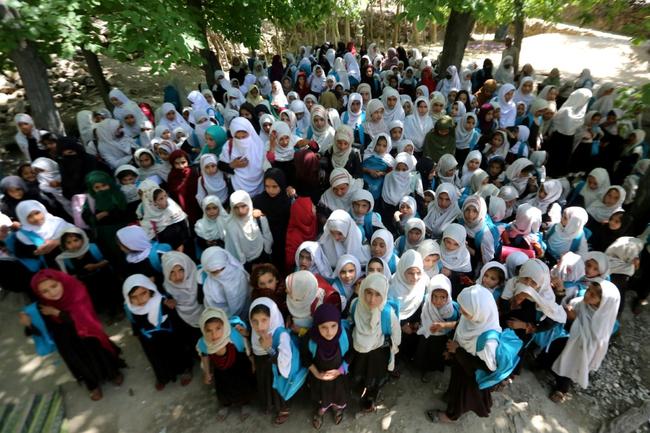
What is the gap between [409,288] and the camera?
3.14m

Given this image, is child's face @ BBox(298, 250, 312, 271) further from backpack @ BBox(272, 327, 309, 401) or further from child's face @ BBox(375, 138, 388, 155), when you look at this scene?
child's face @ BBox(375, 138, 388, 155)

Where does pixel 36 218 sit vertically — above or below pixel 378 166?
above

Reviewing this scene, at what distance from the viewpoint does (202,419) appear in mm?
3264

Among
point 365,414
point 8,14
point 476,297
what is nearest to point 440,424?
point 365,414

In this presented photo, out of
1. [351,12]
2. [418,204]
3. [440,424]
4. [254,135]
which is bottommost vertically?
[440,424]

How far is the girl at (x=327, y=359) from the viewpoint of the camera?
8.66 feet

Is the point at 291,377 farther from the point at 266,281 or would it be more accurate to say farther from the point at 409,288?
the point at 409,288

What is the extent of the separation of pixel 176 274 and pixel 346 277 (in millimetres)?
1533

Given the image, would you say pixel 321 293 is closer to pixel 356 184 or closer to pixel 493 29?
pixel 356 184

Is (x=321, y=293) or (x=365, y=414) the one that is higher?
(x=321, y=293)

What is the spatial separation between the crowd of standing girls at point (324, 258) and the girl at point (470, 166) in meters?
0.02

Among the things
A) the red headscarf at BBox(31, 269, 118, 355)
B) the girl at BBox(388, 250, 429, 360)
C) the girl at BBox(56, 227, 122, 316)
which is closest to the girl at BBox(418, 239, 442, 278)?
the girl at BBox(388, 250, 429, 360)

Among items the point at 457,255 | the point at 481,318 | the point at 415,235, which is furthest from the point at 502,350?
the point at 415,235

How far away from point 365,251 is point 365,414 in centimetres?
150
